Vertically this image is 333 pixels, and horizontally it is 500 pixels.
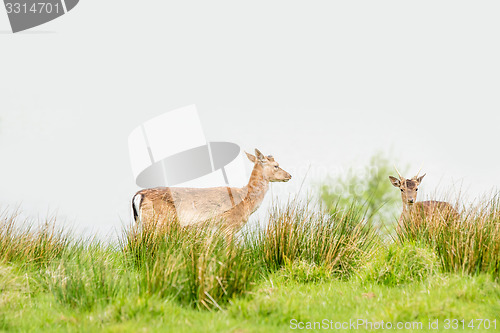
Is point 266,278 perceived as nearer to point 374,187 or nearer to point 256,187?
point 256,187

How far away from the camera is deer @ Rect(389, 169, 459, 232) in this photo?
8.59m

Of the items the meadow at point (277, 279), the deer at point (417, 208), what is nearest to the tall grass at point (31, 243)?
the meadow at point (277, 279)

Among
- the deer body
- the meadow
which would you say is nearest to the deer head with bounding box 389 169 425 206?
the meadow

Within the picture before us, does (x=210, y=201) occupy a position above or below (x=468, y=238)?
above

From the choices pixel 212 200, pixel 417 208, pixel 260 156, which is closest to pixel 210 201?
pixel 212 200

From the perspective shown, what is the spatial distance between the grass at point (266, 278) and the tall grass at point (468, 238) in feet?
0.06

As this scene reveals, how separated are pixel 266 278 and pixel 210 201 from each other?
2.76 metres

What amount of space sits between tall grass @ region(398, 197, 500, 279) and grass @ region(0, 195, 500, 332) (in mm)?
19

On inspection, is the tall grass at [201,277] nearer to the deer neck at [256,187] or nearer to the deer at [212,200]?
the deer at [212,200]

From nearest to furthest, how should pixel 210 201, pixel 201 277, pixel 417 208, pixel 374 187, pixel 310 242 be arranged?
pixel 201 277 → pixel 310 242 → pixel 417 208 → pixel 210 201 → pixel 374 187

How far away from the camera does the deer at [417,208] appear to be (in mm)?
8594

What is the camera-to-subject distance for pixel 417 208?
9289mm

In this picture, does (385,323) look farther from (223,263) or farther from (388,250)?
(388,250)

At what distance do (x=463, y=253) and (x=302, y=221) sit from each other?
2345mm
